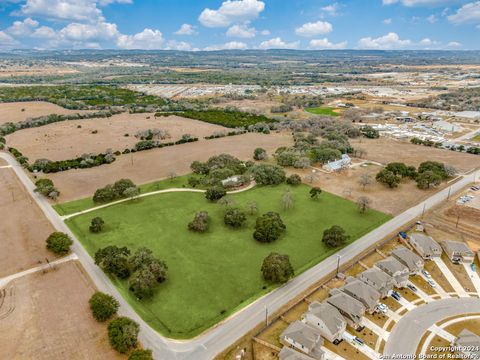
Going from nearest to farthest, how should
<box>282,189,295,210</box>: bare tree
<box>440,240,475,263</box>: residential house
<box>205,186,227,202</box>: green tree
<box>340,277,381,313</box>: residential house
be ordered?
1. <box>340,277,381,313</box>: residential house
2. <box>440,240,475,263</box>: residential house
3. <box>282,189,295,210</box>: bare tree
4. <box>205,186,227,202</box>: green tree

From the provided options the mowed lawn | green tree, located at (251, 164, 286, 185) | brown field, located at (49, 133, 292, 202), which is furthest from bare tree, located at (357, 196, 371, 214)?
brown field, located at (49, 133, 292, 202)

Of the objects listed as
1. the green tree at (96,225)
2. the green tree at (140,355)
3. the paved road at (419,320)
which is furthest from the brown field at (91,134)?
the paved road at (419,320)

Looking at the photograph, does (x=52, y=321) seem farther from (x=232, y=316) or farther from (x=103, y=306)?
(x=232, y=316)

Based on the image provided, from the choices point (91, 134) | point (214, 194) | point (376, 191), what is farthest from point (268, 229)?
point (91, 134)

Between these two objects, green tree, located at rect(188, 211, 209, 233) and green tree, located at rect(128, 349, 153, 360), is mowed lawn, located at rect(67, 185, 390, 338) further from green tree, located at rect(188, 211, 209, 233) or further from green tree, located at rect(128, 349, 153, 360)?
green tree, located at rect(128, 349, 153, 360)

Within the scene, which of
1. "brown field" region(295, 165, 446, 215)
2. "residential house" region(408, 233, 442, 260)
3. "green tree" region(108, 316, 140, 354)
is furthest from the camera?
"brown field" region(295, 165, 446, 215)

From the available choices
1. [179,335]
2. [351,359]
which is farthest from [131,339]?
[351,359]
